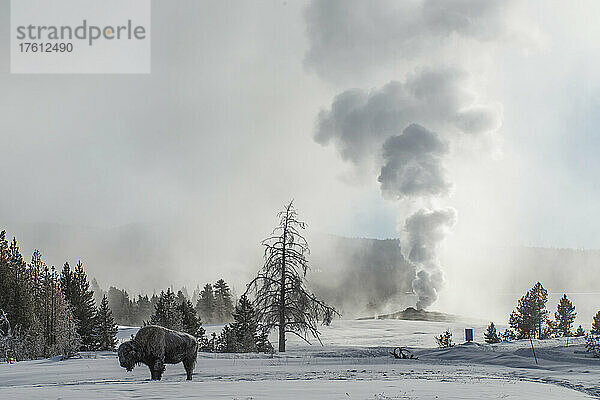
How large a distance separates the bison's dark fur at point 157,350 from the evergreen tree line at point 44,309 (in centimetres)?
1598

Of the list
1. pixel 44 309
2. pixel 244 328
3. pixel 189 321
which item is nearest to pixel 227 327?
pixel 244 328

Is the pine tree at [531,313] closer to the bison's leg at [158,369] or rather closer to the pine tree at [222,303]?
the bison's leg at [158,369]

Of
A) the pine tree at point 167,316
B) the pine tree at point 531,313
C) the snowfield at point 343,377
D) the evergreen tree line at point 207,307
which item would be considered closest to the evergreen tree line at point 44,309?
the pine tree at point 167,316

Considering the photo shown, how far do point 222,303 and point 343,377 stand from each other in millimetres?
83472

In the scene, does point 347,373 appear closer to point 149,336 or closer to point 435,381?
point 435,381

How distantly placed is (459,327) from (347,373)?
132ft

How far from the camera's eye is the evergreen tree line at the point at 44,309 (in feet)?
132

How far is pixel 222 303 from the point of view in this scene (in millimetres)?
99312

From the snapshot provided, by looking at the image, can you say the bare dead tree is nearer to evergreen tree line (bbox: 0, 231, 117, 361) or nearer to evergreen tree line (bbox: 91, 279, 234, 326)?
evergreen tree line (bbox: 0, 231, 117, 361)

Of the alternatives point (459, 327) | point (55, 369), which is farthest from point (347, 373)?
point (459, 327)

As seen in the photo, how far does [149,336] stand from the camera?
17.5 meters

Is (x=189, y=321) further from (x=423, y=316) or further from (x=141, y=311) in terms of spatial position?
(x=141, y=311)

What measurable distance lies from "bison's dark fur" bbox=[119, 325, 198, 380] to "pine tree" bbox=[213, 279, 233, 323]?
7628 centimetres

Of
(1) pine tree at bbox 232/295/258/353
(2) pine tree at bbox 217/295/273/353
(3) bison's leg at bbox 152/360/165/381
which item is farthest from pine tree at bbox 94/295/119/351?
(3) bison's leg at bbox 152/360/165/381
